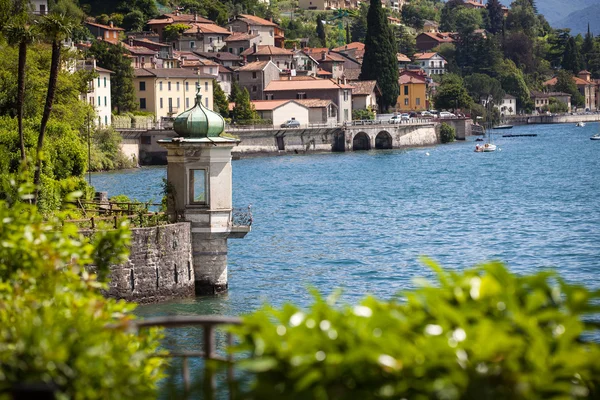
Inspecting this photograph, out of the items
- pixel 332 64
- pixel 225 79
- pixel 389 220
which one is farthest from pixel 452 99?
pixel 389 220

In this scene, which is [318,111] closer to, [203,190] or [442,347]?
[203,190]

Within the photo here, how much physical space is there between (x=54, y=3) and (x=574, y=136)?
64.4 meters

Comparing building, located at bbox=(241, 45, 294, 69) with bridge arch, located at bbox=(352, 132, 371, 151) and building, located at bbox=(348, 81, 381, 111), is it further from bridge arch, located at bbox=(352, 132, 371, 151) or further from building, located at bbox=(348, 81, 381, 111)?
bridge arch, located at bbox=(352, 132, 371, 151)

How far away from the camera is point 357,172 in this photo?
290 feet

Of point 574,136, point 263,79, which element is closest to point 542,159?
point 263,79

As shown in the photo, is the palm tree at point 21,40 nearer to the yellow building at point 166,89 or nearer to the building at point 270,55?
the yellow building at point 166,89

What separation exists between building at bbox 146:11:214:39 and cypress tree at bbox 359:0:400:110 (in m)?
28.4

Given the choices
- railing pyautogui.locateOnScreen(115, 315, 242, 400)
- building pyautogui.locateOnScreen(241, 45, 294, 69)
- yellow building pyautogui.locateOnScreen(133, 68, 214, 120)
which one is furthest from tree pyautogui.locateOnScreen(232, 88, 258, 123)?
railing pyautogui.locateOnScreen(115, 315, 242, 400)

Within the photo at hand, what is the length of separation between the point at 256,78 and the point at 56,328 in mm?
126020

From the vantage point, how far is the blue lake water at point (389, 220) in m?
33.1

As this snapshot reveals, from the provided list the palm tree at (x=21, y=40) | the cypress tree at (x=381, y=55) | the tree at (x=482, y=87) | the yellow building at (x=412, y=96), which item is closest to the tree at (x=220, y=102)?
the cypress tree at (x=381, y=55)

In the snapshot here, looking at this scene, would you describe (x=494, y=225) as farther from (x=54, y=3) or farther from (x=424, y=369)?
(x=54, y=3)

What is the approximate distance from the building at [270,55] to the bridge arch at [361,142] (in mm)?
24555

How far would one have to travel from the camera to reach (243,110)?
118 meters
